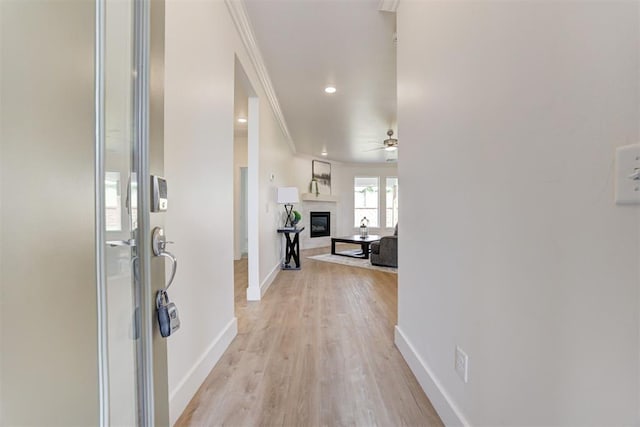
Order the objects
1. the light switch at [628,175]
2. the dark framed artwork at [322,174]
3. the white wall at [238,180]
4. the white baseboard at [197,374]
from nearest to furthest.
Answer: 1. the light switch at [628,175]
2. the white baseboard at [197,374]
3. the white wall at [238,180]
4. the dark framed artwork at [322,174]

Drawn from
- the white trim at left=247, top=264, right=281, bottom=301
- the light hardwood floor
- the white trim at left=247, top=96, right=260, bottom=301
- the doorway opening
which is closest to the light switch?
the light hardwood floor

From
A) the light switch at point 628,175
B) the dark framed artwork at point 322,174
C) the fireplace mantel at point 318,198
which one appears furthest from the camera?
the dark framed artwork at point 322,174

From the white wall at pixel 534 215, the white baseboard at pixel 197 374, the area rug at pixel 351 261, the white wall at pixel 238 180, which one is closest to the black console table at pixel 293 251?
the area rug at pixel 351 261

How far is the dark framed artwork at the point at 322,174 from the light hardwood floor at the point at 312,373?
17.4ft

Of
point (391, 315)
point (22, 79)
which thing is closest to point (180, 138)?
point (22, 79)

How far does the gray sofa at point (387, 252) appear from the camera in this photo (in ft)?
16.9

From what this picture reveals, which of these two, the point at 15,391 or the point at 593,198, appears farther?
the point at 593,198

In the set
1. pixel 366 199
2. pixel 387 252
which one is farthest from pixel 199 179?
pixel 366 199

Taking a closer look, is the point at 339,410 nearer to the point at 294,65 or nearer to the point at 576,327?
the point at 576,327

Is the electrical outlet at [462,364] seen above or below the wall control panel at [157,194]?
below

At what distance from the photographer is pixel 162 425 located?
2.62ft

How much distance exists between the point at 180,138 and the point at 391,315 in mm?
2396

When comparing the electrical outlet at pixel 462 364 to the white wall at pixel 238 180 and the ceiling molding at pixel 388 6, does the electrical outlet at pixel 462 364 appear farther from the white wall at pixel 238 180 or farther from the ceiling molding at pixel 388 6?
the white wall at pixel 238 180

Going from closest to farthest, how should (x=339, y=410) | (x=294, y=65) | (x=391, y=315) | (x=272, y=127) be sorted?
(x=339, y=410), (x=391, y=315), (x=294, y=65), (x=272, y=127)
